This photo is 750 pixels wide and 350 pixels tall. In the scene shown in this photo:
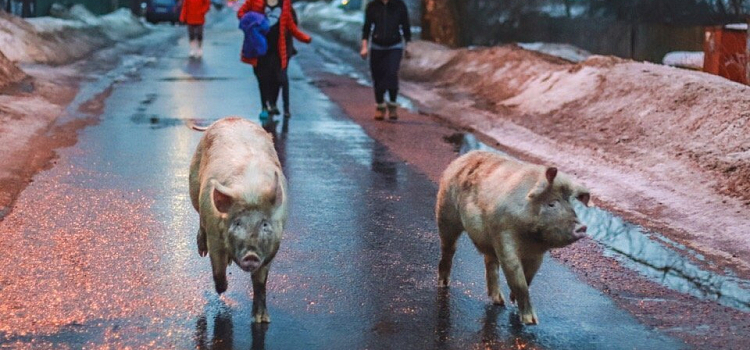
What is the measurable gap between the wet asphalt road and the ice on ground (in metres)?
8.25

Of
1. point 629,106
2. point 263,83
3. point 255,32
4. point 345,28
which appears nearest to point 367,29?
point 263,83

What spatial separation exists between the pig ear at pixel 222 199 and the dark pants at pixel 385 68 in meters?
10.1

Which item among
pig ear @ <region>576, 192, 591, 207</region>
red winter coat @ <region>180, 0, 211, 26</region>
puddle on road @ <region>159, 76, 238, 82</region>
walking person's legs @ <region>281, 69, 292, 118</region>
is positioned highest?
pig ear @ <region>576, 192, 591, 207</region>

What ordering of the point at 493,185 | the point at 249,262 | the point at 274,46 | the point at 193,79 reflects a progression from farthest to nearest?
the point at 193,79
the point at 274,46
the point at 493,185
the point at 249,262

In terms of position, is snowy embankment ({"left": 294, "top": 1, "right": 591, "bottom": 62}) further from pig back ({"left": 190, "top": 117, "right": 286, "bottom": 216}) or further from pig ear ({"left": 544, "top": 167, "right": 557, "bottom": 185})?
pig ear ({"left": 544, "top": 167, "right": 557, "bottom": 185})

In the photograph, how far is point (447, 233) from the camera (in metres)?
6.46

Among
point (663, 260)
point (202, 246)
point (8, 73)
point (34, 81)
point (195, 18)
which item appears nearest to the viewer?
point (202, 246)

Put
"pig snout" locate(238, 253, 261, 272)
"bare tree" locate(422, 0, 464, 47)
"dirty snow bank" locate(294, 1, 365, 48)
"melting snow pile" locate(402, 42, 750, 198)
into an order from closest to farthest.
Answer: "pig snout" locate(238, 253, 261, 272)
"melting snow pile" locate(402, 42, 750, 198)
"bare tree" locate(422, 0, 464, 47)
"dirty snow bank" locate(294, 1, 365, 48)

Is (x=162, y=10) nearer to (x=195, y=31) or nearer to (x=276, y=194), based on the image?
(x=195, y=31)

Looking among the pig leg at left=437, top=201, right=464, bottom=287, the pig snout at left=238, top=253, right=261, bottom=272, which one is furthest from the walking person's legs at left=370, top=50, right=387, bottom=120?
the pig snout at left=238, top=253, right=261, bottom=272

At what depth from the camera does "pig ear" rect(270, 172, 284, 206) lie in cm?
546

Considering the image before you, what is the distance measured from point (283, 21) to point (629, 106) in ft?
15.2

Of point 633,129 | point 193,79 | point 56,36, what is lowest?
point 56,36

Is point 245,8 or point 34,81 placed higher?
point 245,8
